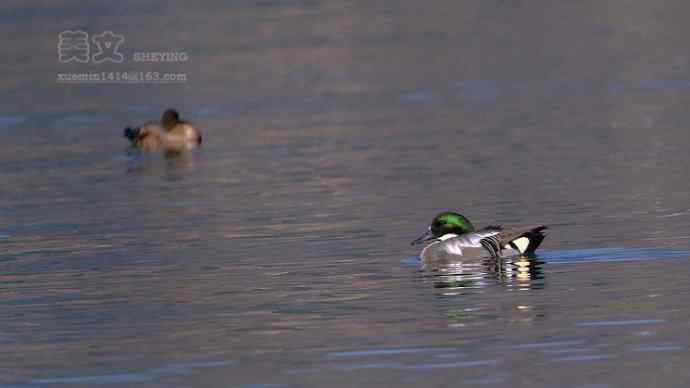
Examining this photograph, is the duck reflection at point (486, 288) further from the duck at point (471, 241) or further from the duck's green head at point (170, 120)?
the duck's green head at point (170, 120)

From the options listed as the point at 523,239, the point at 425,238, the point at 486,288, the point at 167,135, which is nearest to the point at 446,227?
the point at 425,238

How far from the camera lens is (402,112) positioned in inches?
1016

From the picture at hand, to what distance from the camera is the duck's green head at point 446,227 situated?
47.2 feet

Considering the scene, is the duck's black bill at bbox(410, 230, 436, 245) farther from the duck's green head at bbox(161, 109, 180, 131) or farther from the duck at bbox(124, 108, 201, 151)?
the duck's green head at bbox(161, 109, 180, 131)

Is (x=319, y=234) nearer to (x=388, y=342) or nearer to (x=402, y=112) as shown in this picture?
(x=388, y=342)

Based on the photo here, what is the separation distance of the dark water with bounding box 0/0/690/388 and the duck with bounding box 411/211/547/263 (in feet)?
0.59

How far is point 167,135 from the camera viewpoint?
24.9 metres

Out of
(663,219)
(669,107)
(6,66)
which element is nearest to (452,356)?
(663,219)

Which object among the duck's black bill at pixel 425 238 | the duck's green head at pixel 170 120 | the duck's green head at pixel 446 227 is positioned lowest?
the duck's black bill at pixel 425 238

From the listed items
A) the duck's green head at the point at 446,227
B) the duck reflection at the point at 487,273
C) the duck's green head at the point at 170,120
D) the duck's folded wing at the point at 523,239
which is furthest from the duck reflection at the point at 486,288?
the duck's green head at the point at 170,120

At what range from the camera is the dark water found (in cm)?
1079

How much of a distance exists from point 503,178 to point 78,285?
634 cm

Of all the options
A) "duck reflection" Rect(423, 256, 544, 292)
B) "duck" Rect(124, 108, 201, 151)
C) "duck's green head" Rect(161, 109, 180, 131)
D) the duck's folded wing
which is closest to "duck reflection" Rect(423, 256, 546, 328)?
"duck reflection" Rect(423, 256, 544, 292)

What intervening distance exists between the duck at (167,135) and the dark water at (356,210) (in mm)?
351
